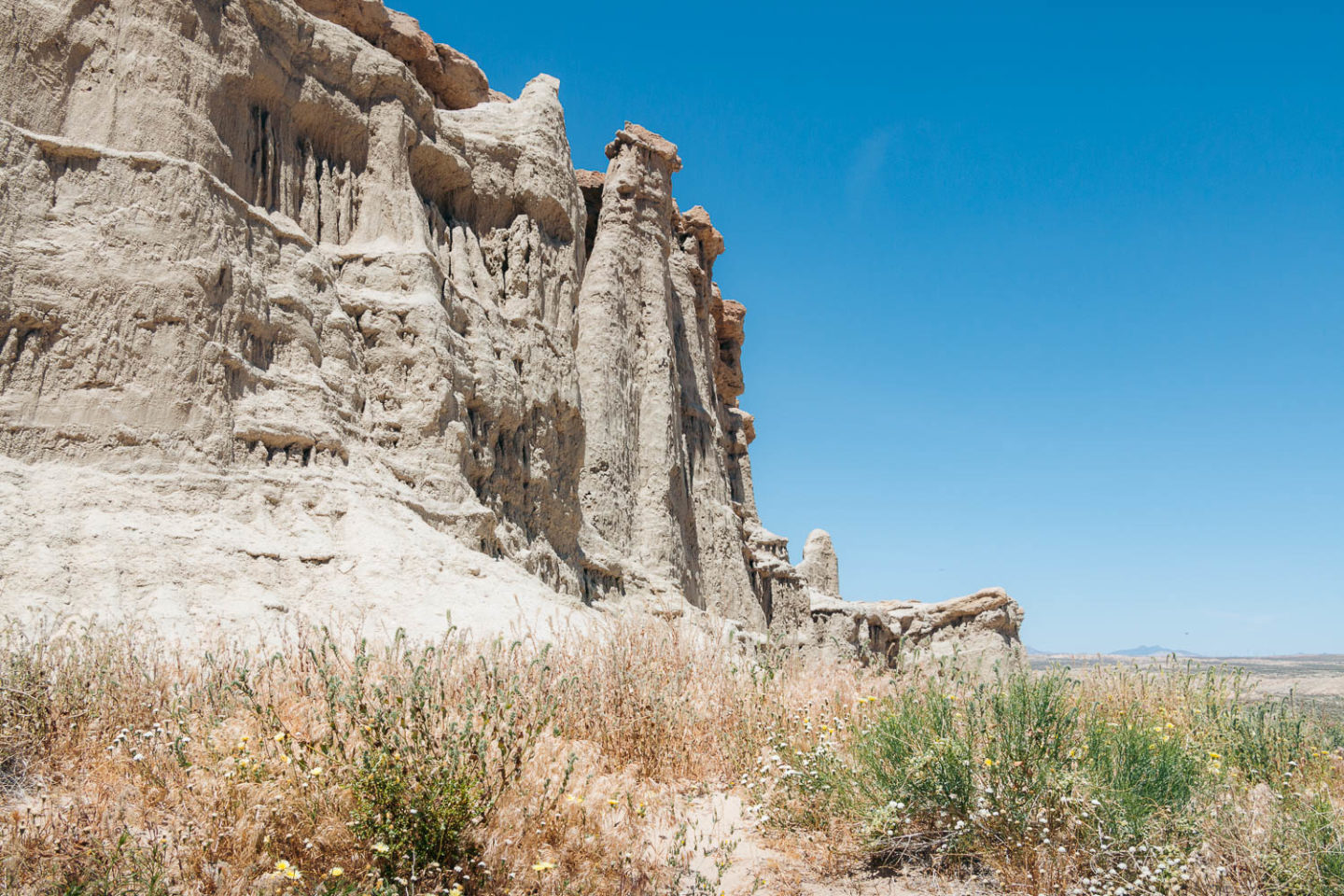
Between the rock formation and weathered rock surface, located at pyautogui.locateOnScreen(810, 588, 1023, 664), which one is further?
weathered rock surface, located at pyautogui.locateOnScreen(810, 588, 1023, 664)

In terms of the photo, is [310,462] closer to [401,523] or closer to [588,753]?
[401,523]

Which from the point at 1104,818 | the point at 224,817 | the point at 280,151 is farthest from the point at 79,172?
the point at 1104,818

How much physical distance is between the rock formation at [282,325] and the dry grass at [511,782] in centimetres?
362

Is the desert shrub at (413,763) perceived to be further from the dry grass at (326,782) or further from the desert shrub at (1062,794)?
the desert shrub at (1062,794)

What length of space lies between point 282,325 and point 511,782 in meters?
10.2

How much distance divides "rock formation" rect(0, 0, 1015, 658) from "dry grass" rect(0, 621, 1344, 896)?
3.62 m

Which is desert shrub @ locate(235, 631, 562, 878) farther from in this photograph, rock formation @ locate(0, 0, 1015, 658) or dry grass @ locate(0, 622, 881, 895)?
rock formation @ locate(0, 0, 1015, 658)

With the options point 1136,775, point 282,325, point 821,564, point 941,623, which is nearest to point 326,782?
point 1136,775

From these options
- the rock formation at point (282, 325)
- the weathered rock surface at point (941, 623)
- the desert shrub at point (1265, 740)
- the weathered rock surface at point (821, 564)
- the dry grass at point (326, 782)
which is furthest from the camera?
the weathered rock surface at point (821, 564)

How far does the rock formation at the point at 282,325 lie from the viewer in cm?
1027

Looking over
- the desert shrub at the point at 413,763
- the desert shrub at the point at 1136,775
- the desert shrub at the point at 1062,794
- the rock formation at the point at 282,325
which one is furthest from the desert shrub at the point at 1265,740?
the rock formation at the point at 282,325

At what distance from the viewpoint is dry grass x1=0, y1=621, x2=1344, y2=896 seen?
13.4ft

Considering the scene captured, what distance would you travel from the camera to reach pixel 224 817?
416 cm

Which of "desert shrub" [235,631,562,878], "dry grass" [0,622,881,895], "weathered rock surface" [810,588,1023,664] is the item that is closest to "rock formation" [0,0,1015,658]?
"dry grass" [0,622,881,895]
